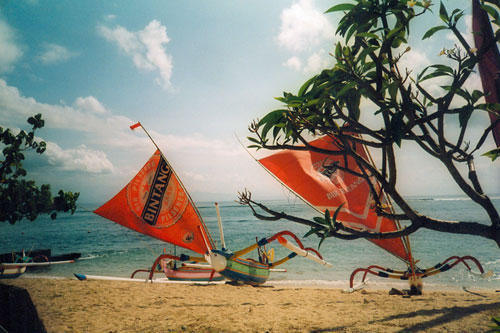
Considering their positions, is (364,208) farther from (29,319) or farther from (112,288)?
(112,288)

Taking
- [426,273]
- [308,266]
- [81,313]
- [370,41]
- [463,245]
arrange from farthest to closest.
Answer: [463,245] → [308,266] → [426,273] → [81,313] → [370,41]

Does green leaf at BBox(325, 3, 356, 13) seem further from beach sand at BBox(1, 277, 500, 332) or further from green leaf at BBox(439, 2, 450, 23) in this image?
beach sand at BBox(1, 277, 500, 332)

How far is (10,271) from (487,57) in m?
17.7

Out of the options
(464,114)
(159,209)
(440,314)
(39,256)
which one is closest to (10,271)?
(39,256)

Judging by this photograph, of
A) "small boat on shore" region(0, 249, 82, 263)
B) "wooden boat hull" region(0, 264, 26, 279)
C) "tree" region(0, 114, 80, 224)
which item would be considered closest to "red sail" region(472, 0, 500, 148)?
"tree" region(0, 114, 80, 224)

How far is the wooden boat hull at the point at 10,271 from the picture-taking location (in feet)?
40.3

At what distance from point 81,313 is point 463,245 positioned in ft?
105

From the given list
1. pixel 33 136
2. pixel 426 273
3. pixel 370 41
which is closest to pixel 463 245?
pixel 426 273

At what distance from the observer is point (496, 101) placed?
2357 mm

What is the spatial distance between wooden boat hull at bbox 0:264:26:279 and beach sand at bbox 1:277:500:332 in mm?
4634

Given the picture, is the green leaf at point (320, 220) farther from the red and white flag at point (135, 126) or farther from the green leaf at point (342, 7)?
the red and white flag at point (135, 126)

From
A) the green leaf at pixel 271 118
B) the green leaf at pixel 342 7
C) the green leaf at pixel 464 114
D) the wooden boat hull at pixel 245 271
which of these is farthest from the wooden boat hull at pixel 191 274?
the green leaf at pixel 342 7

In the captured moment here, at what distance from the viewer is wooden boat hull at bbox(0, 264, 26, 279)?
484 inches

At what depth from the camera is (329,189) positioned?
7105mm
